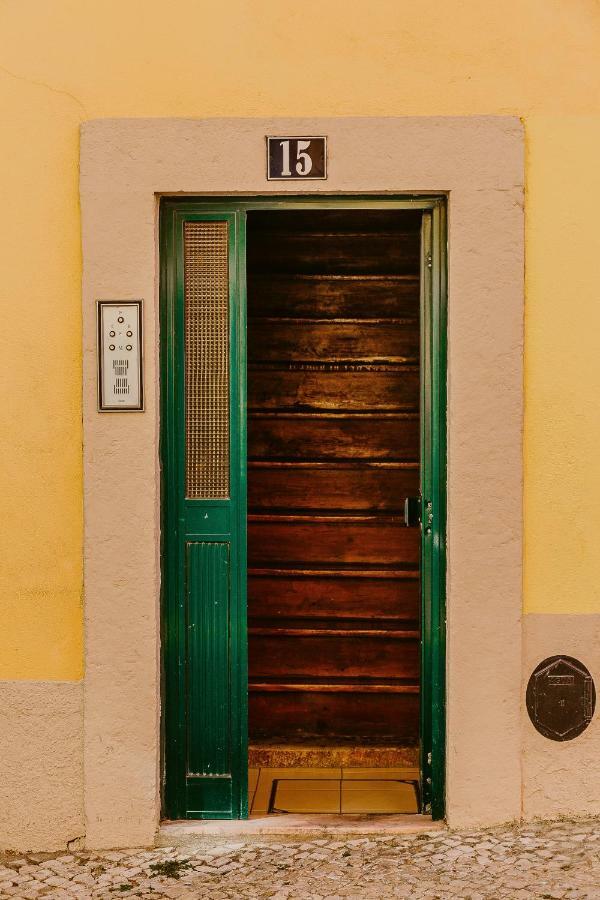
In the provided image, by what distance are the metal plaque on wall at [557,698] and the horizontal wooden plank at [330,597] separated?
1.56m

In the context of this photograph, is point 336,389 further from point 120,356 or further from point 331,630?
point 120,356

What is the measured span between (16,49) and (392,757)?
4.11 meters

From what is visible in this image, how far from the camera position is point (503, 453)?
424 cm

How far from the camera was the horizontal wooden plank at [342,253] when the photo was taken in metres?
5.97

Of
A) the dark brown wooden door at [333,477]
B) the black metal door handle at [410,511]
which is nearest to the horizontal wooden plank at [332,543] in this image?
the dark brown wooden door at [333,477]

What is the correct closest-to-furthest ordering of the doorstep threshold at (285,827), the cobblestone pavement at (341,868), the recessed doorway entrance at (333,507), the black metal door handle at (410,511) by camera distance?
the cobblestone pavement at (341,868), the doorstep threshold at (285,827), the black metal door handle at (410,511), the recessed doorway entrance at (333,507)

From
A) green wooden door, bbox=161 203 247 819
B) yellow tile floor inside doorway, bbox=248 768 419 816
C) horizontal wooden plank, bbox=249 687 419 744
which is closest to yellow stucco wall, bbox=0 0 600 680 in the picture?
green wooden door, bbox=161 203 247 819

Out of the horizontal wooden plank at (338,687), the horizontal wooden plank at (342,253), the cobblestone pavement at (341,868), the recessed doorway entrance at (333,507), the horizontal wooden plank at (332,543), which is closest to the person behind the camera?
the cobblestone pavement at (341,868)

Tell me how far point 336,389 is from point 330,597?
1246 millimetres

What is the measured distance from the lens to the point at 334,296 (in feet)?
19.6

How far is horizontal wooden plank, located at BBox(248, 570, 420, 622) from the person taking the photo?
229 inches

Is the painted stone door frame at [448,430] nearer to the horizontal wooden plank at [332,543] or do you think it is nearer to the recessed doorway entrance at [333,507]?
the recessed doorway entrance at [333,507]

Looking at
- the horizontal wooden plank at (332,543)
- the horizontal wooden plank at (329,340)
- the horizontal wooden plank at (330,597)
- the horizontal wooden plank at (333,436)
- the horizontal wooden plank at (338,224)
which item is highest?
the horizontal wooden plank at (338,224)

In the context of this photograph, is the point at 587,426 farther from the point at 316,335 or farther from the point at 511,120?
the point at 316,335
